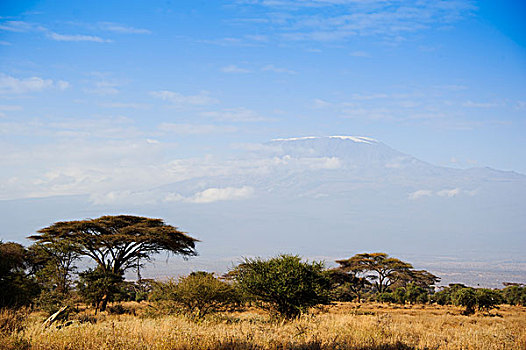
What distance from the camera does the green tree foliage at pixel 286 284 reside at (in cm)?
1712

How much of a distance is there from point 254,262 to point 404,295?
2351cm

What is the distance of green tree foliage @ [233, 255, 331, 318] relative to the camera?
17125mm

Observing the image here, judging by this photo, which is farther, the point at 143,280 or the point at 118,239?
the point at 143,280

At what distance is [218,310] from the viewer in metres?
19.2

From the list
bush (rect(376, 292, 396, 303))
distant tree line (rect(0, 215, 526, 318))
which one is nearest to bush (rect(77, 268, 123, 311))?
distant tree line (rect(0, 215, 526, 318))

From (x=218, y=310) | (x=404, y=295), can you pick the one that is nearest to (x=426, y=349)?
(x=218, y=310)

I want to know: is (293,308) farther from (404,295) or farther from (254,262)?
(404,295)

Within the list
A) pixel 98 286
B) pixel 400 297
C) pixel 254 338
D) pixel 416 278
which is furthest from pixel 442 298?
pixel 254 338

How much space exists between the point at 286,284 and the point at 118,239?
1196cm

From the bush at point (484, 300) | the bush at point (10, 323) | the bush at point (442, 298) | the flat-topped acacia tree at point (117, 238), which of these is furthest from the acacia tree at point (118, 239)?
the bush at point (442, 298)

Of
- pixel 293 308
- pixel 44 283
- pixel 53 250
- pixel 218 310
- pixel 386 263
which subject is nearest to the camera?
pixel 293 308

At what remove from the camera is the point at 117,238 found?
2525 centimetres

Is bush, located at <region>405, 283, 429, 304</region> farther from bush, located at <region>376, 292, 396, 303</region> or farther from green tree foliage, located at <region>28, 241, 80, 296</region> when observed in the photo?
green tree foliage, located at <region>28, 241, 80, 296</region>

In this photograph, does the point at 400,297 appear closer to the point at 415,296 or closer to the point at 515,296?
the point at 415,296
